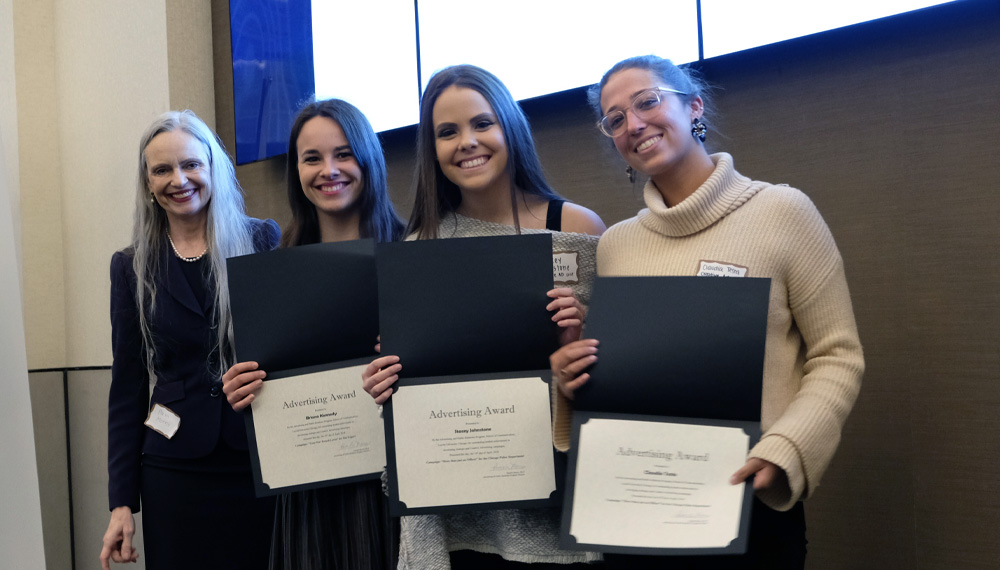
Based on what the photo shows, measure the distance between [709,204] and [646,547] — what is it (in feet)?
2.07

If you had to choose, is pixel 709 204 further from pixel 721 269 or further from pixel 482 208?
pixel 482 208

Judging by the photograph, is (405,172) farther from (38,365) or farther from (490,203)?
(38,365)

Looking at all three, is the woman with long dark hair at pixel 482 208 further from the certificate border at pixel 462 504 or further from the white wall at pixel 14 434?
the white wall at pixel 14 434

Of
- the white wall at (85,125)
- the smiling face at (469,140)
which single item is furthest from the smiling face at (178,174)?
the white wall at (85,125)

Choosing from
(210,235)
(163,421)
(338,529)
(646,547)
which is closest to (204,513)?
(163,421)

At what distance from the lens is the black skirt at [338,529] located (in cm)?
175

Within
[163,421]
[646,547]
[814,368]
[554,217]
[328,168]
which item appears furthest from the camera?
[163,421]

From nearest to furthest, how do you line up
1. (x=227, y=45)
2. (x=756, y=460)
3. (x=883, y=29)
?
(x=756, y=460), (x=883, y=29), (x=227, y=45)

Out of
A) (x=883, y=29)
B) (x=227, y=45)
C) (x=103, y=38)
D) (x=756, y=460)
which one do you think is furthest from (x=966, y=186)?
(x=103, y=38)

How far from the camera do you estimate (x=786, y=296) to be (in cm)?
137

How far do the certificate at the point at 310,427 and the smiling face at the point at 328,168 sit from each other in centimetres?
48

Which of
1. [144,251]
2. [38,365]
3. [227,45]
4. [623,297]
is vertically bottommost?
[38,365]

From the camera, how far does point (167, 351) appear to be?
210cm

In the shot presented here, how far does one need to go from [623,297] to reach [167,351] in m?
1.38
